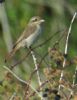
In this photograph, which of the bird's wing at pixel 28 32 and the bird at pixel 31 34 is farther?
the bird's wing at pixel 28 32

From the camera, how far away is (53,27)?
11.0 m

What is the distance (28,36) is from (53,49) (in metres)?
3.49

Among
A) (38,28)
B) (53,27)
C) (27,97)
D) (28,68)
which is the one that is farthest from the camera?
(53,27)

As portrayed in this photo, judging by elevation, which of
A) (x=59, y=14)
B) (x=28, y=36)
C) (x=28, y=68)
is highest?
(x=28, y=36)

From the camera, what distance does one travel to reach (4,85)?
3619 millimetres

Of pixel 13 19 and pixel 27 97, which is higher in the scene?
pixel 27 97

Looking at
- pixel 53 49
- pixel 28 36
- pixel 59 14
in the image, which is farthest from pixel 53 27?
pixel 53 49

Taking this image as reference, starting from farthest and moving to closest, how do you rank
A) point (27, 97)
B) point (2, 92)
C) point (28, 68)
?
point (28, 68)
point (2, 92)
point (27, 97)

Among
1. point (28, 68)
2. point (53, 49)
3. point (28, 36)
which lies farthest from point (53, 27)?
point (53, 49)

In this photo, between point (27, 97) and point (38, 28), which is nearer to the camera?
point (27, 97)

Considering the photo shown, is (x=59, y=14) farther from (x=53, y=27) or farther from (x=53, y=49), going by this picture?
(x=53, y=49)

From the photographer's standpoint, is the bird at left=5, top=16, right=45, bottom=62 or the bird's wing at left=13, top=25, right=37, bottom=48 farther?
the bird's wing at left=13, top=25, right=37, bottom=48

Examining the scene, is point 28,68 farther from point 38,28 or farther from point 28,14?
point 28,14

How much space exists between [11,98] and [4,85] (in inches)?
5.5
